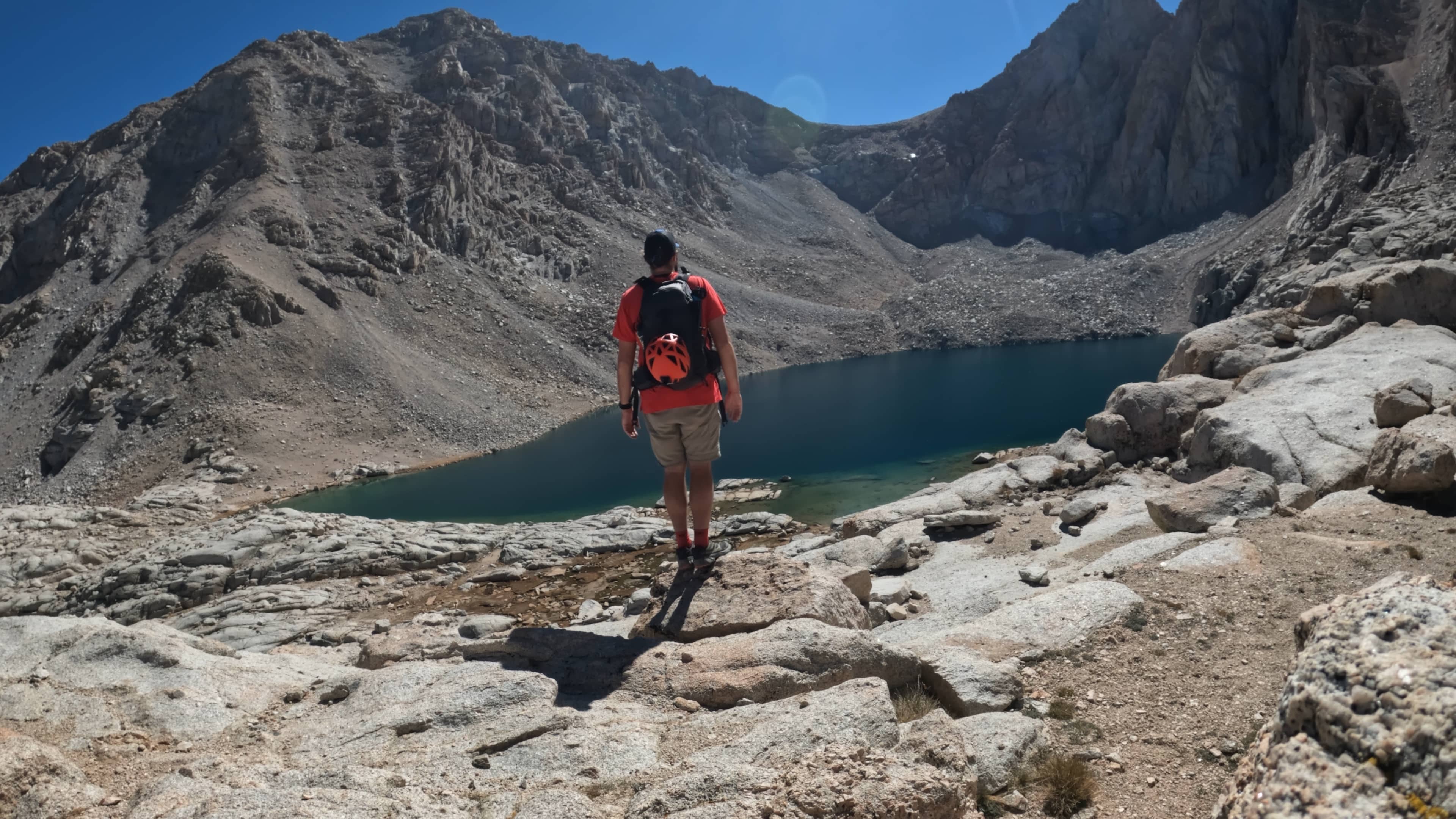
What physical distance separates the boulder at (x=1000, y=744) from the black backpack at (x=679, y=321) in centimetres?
327

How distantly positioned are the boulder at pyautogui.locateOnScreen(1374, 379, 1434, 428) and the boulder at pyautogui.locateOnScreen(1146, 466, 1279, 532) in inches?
118

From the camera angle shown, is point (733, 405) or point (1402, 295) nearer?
point (733, 405)

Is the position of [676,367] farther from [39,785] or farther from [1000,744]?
[39,785]

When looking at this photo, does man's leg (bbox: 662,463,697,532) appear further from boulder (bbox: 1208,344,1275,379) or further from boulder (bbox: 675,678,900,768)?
boulder (bbox: 1208,344,1275,379)

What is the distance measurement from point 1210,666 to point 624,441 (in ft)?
137

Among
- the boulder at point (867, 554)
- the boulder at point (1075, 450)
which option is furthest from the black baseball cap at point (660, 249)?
the boulder at point (1075, 450)

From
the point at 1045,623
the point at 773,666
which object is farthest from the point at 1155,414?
the point at 773,666

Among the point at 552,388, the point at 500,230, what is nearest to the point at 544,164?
the point at 500,230

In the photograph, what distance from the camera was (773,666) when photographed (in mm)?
5266

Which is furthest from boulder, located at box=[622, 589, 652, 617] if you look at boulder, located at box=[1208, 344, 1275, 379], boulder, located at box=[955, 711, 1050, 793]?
boulder, located at box=[1208, 344, 1275, 379]

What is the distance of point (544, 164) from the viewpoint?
94438 mm

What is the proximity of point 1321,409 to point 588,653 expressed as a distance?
43.2 ft

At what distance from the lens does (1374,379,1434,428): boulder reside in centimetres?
1146

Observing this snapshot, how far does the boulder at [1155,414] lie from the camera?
17.3 m
